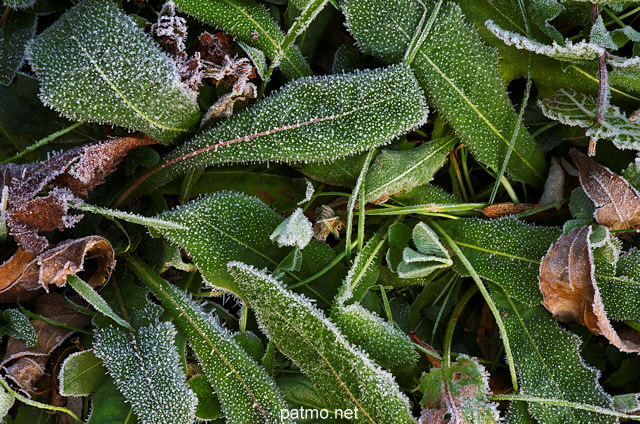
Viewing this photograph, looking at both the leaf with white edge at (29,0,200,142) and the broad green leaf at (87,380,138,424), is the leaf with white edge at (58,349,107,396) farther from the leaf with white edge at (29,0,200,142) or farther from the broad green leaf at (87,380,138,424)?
the leaf with white edge at (29,0,200,142)

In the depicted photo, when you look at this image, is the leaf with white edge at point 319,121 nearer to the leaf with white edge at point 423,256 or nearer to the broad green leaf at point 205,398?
the leaf with white edge at point 423,256

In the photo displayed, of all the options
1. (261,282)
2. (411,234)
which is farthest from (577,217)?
(261,282)

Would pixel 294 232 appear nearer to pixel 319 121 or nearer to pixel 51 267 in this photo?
pixel 319 121

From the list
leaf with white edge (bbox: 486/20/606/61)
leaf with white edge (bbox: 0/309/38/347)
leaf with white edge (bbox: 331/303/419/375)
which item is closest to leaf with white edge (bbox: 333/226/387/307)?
leaf with white edge (bbox: 331/303/419/375)

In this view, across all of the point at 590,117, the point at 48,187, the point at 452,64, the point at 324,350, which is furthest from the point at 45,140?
the point at 590,117

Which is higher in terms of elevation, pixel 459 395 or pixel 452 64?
pixel 452 64

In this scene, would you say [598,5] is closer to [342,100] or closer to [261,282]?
[342,100]

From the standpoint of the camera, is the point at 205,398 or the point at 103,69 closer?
the point at 103,69
